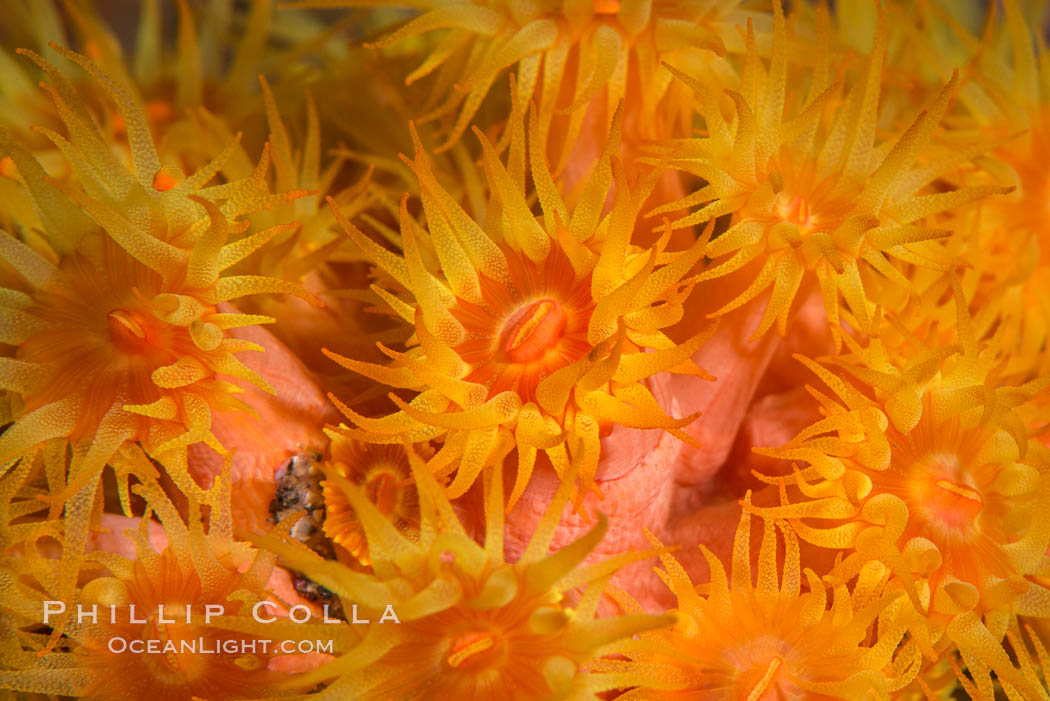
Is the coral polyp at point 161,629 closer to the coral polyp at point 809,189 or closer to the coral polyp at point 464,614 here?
the coral polyp at point 464,614

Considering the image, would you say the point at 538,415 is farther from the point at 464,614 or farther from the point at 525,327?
the point at 464,614

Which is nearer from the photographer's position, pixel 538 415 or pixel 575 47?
pixel 538 415

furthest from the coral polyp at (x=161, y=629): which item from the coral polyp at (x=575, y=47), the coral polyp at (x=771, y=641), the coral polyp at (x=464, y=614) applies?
the coral polyp at (x=575, y=47)

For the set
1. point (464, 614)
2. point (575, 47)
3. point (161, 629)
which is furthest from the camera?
point (575, 47)

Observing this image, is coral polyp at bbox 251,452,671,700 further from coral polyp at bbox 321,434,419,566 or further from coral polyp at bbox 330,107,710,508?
coral polyp at bbox 321,434,419,566

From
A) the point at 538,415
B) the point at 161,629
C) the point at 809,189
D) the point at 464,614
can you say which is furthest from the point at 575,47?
the point at 161,629

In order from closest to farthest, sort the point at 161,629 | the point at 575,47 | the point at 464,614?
the point at 464,614, the point at 161,629, the point at 575,47

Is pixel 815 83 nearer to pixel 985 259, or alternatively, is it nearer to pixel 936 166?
pixel 936 166

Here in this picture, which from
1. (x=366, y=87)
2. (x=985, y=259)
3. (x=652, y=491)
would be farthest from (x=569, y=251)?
(x=366, y=87)

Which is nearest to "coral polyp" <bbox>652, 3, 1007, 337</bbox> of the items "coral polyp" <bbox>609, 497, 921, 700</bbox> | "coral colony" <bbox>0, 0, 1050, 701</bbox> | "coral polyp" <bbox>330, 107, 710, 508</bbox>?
"coral colony" <bbox>0, 0, 1050, 701</bbox>
